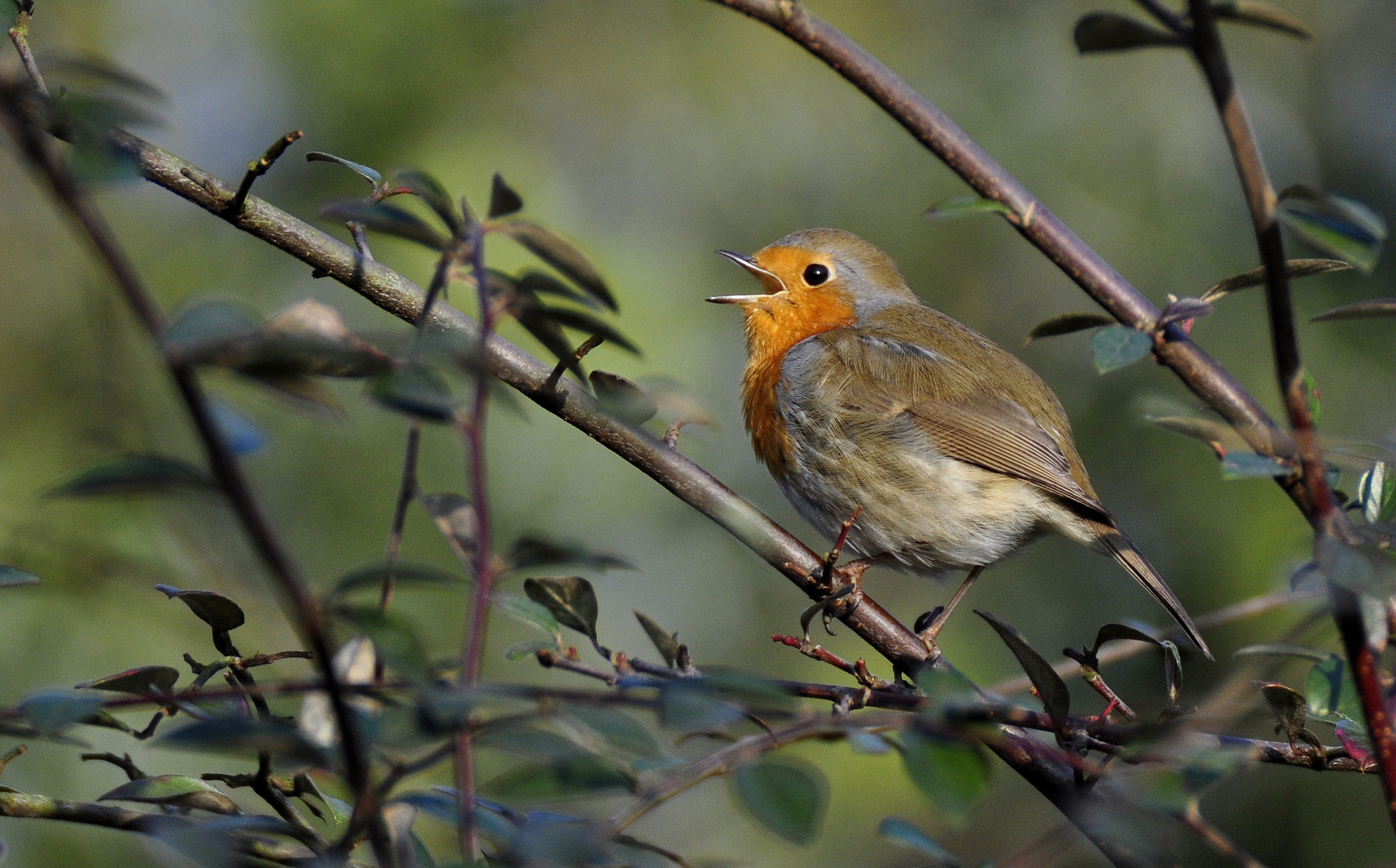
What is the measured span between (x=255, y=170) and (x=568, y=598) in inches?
26.2

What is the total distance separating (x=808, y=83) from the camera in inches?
229

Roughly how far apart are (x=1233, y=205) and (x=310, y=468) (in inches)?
155

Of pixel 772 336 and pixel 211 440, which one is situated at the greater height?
pixel 772 336

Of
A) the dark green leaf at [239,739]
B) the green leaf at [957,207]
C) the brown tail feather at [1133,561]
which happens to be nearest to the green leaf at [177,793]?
the dark green leaf at [239,739]

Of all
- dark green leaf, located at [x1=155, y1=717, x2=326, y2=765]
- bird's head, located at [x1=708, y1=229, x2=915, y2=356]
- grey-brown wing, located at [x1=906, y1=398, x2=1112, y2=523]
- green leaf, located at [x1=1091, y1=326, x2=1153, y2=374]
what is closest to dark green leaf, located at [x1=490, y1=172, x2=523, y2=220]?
dark green leaf, located at [x1=155, y1=717, x2=326, y2=765]

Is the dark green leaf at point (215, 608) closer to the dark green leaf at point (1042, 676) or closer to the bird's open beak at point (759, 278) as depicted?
the dark green leaf at point (1042, 676)

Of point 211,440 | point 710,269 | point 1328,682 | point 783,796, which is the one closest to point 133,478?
point 211,440

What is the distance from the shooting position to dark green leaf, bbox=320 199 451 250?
2.92 feet

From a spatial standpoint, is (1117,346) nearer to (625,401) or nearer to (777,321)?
(625,401)

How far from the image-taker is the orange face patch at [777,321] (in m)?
3.40

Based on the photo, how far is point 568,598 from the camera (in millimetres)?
1260

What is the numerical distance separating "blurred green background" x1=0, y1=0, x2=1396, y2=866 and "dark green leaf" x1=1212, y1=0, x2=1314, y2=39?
8.71 feet

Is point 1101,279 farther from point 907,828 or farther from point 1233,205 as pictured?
point 1233,205

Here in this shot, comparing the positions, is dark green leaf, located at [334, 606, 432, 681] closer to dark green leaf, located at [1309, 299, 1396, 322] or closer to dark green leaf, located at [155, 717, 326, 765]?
dark green leaf, located at [155, 717, 326, 765]
